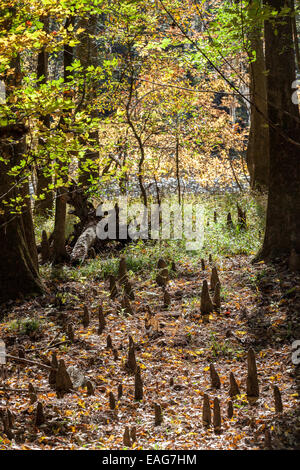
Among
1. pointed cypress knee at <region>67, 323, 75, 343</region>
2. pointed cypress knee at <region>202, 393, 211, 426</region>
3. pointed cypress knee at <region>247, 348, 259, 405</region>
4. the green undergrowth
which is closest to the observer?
pointed cypress knee at <region>202, 393, 211, 426</region>

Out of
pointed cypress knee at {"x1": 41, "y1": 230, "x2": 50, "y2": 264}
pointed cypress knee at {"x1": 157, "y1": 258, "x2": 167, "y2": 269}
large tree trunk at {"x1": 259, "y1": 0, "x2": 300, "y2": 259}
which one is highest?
large tree trunk at {"x1": 259, "y1": 0, "x2": 300, "y2": 259}

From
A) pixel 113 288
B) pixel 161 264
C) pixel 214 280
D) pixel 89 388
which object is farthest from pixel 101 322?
pixel 161 264

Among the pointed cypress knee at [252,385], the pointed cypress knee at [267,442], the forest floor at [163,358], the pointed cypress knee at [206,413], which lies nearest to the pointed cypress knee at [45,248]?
the forest floor at [163,358]

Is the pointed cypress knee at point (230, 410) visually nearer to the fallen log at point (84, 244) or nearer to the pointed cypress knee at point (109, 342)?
the pointed cypress knee at point (109, 342)

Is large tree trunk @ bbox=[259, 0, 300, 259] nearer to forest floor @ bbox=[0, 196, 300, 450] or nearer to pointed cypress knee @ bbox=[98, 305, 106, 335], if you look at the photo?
forest floor @ bbox=[0, 196, 300, 450]

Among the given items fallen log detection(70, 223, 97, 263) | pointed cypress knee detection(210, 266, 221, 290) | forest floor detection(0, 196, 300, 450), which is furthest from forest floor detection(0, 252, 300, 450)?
fallen log detection(70, 223, 97, 263)

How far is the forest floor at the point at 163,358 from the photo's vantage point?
4586 mm

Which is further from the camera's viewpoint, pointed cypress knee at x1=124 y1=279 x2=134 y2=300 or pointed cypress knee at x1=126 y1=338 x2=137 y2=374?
pointed cypress knee at x1=124 y1=279 x2=134 y2=300

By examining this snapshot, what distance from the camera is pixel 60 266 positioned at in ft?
35.6

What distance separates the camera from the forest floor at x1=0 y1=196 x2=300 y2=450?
15.0 ft

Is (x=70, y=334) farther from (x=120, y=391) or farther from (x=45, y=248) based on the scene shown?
(x=45, y=248)

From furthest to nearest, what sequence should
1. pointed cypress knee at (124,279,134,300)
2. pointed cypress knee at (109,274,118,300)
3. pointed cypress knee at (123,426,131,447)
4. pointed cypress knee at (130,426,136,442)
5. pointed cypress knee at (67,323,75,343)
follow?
pointed cypress knee at (109,274,118,300), pointed cypress knee at (124,279,134,300), pointed cypress knee at (67,323,75,343), pointed cypress knee at (130,426,136,442), pointed cypress knee at (123,426,131,447)

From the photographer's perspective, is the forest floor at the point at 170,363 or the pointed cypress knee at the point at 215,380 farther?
the pointed cypress knee at the point at 215,380
